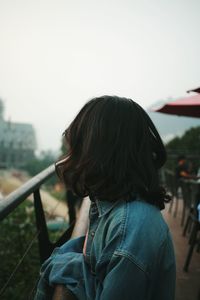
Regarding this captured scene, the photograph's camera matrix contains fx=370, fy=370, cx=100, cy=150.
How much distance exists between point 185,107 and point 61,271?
4106 millimetres

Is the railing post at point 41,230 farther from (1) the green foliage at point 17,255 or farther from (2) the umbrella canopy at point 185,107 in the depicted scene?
(2) the umbrella canopy at point 185,107

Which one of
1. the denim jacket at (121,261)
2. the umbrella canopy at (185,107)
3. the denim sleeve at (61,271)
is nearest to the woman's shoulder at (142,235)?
the denim jacket at (121,261)

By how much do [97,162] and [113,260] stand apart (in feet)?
1.08

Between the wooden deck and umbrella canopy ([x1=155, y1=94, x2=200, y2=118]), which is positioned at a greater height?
umbrella canopy ([x1=155, y1=94, x2=200, y2=118])

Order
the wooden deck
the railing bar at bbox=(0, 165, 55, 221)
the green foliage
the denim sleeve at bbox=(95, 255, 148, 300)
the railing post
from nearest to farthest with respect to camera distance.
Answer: the denim sleeve at bbox=(95, 255, 148, 300) → the railing bar at bbox=(0, 165, 55, 221) → the railing post → the wooden deck → the green foliage

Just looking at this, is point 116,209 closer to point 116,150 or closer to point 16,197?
point 116,150

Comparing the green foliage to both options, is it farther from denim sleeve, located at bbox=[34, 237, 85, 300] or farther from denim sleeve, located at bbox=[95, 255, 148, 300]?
denim sleeve, located at bbox=[95, 255, 148, 300]

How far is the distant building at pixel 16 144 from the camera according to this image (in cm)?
5275

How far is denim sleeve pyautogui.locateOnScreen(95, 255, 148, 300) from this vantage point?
1.00 m

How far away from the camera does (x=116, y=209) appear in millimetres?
1144

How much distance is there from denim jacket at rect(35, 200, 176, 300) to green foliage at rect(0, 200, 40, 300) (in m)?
3.55

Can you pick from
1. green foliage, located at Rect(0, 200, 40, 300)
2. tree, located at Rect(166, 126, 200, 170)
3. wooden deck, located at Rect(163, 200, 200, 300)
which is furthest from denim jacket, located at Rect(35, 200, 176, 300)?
tree, located at Rect(166, 126, 200, 170)

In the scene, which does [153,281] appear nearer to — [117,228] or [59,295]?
[117,228]

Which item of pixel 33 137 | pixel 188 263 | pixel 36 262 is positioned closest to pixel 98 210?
pixel 188 263
